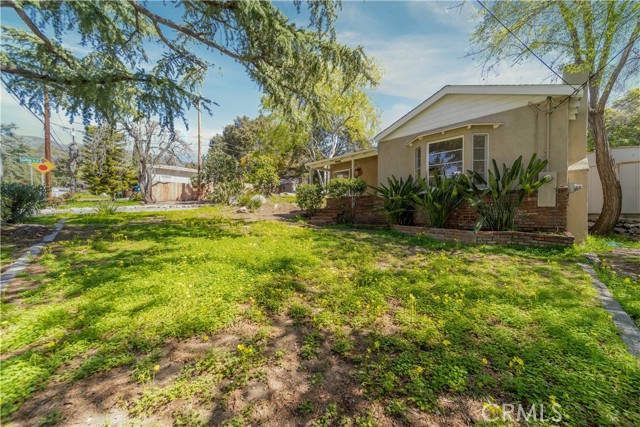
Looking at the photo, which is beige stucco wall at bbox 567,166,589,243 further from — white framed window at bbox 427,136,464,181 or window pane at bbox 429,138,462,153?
window pane at bbox 429,138,462,153

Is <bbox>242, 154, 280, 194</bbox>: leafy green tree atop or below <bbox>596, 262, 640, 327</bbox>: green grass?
atop

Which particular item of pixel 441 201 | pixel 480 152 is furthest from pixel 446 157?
pixel 441 201

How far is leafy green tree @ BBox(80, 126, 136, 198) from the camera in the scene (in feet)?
84.0

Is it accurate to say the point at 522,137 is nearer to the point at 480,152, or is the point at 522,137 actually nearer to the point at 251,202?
the point at 480,152

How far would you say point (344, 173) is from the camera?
640 inches

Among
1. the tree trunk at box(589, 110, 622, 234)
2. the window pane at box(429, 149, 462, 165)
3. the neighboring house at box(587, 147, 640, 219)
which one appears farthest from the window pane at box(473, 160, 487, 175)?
the neighboring house at box(587, 147, 640, 219)

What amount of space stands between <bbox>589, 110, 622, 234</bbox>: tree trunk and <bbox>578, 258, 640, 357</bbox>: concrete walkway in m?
7.09

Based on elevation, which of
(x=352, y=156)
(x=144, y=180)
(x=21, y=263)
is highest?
(x=352, y=156)

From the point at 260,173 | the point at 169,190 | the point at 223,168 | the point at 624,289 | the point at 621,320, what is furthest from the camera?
the point at 169,190

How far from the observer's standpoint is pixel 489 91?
7441 millimetres

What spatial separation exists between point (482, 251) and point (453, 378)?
15.5 ft

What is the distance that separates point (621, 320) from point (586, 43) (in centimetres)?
817

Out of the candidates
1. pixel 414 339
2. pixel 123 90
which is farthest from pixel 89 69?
pixel 414 339

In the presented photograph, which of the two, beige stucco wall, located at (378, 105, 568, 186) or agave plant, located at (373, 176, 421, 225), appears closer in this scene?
beige stucco wall, located at (378, 105, 568, 186)
